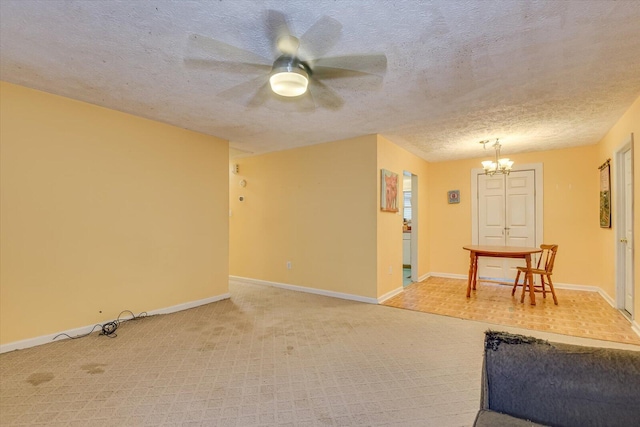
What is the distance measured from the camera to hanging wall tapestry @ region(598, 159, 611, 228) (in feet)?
13.1

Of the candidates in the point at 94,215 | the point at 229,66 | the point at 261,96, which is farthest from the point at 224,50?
the point at 94,215

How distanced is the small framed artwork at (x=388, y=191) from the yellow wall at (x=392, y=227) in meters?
0.06

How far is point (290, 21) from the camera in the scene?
5.83 feet

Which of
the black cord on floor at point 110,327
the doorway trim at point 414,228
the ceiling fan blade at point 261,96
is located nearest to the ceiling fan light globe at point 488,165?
the doorway trim at point 414,228

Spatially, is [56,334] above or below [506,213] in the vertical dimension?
below

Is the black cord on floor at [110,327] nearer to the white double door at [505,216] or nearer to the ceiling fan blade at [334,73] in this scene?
the ceiling fan blade at [334,73]

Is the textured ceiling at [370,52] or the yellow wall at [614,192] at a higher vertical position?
the textured ceiling at [370,52]

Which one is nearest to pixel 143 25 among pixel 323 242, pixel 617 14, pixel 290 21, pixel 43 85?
pixel 290 21

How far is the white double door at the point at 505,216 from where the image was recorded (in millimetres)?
5227

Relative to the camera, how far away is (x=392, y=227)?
462cm

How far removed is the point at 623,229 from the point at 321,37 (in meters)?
4.27

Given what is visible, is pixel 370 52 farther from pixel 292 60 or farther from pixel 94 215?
pixel 94 215

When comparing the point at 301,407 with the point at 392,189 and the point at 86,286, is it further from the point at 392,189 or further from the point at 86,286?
the point at 392,189

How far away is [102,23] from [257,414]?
8.30ft
